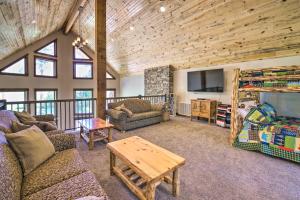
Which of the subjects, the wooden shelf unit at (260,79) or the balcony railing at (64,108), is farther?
the balcony railing at (64,108)

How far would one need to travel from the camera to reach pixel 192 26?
4.18 m

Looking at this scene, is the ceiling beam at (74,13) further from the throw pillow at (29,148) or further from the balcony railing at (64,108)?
the throw pillow at (29,148)

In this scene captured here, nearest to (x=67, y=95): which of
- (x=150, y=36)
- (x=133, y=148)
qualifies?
(x=150, y=36)

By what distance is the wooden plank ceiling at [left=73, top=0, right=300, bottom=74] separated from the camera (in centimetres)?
321

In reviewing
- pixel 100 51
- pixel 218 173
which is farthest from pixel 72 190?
pixel 100 51

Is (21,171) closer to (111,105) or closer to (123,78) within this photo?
(111,105)

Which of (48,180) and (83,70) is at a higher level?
(83,70)

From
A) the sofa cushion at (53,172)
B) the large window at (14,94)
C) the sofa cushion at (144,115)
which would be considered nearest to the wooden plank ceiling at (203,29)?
the sofa cushion at (144,115)

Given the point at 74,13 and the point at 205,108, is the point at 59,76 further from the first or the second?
the point at 205,108

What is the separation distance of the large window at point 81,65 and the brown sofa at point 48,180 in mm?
7233

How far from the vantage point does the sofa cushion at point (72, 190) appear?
1157 millimetres

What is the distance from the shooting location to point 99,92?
14.2 feet

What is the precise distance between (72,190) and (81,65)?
8.03 metres

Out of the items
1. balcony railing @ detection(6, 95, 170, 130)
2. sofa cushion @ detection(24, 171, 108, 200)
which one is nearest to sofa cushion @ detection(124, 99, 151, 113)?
balcony railing @ detection(6, 95, 170, 130)
